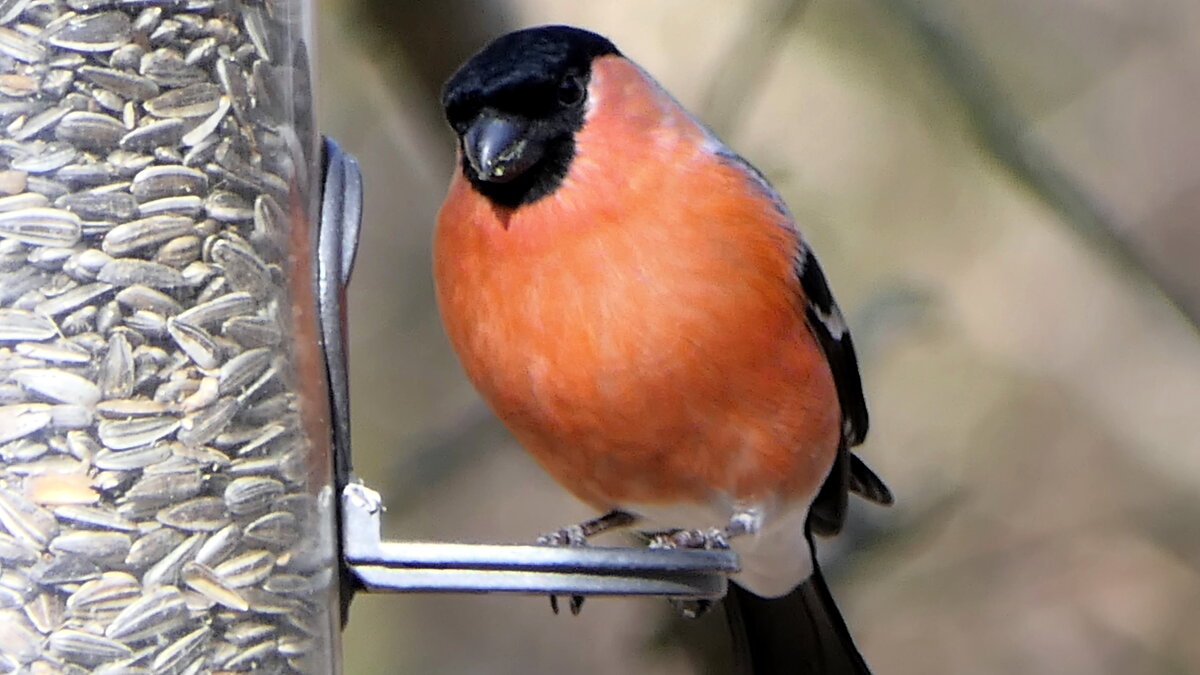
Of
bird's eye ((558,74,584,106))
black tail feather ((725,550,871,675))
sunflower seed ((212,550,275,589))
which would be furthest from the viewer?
black tail feather ((725,550,871,675))

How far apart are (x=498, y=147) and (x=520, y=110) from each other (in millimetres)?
75

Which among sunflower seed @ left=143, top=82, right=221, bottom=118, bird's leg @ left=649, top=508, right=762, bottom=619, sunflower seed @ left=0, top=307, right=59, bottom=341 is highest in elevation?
sunflower seed @ left=143, top=82, right=221, bottom=118

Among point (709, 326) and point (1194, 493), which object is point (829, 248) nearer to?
point (1194, 493)

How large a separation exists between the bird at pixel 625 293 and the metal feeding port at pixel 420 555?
32cm

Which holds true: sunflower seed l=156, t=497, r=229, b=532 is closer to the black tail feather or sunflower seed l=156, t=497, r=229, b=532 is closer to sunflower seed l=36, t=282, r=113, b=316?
sunflower seed l=36, t=282, r=113, b=316

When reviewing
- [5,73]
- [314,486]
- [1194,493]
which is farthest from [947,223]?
[5,73]

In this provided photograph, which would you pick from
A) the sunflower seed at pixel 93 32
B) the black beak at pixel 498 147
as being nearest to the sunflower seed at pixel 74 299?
the sunflower seed at pixel 93 32

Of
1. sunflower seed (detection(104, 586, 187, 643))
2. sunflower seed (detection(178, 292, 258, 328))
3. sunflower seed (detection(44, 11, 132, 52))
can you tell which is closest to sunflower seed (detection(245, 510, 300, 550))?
sunflower seed (detection(104, 586, 187, 643))

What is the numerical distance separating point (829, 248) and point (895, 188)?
0.65 ft

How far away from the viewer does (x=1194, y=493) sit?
294cm

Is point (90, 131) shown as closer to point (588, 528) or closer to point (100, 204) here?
point (100, 204)

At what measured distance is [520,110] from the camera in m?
1.97

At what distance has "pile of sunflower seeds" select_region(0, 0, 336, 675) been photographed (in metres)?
1.24

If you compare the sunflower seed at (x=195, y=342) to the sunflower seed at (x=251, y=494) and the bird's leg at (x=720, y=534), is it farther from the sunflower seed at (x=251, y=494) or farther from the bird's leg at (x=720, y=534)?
the bird's leg at (x=720, y=534)
